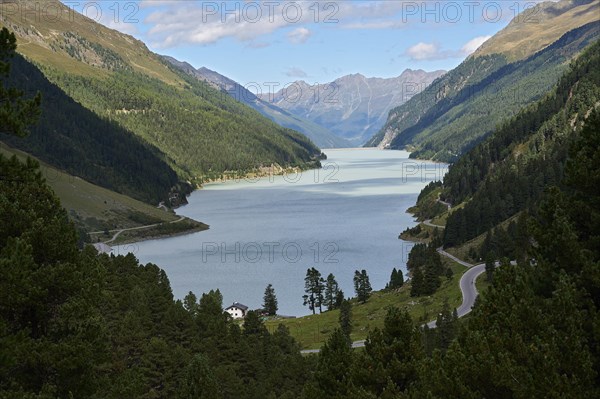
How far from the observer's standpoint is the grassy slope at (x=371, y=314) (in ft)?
249

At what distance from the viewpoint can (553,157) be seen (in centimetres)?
14462

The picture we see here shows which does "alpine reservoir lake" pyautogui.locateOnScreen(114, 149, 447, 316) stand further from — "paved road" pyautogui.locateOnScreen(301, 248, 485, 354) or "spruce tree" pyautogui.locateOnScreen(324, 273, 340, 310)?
"paved road" pyautogui.locateOnScreen(301, 248, 485, 354)

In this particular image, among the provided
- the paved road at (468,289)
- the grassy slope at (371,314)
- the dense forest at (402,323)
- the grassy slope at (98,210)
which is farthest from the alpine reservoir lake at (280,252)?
the dense forest at (402,323)

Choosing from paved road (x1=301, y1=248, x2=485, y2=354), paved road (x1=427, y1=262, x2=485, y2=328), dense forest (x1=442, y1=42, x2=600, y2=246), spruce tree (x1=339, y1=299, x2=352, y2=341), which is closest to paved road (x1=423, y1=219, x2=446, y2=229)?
dense forest (x1=442, y1=42, x2=600, y2=246)

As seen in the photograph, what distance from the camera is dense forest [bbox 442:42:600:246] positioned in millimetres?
134875

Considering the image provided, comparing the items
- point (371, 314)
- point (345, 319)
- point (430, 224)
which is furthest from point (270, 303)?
point (430, 224)

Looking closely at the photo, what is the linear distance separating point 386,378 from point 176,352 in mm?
24218

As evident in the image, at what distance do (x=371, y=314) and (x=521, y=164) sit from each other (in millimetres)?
94393

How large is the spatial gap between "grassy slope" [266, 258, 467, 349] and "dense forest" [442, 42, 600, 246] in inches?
1486

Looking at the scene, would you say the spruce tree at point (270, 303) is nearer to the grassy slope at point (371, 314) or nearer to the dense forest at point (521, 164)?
the grassy slope at point (371, 314)

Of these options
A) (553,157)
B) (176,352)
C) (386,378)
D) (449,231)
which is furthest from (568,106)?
(386,378)

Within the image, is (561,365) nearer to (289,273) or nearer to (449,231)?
(289,273)

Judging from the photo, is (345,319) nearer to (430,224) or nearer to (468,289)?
(468,289)

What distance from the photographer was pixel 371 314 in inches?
3319
